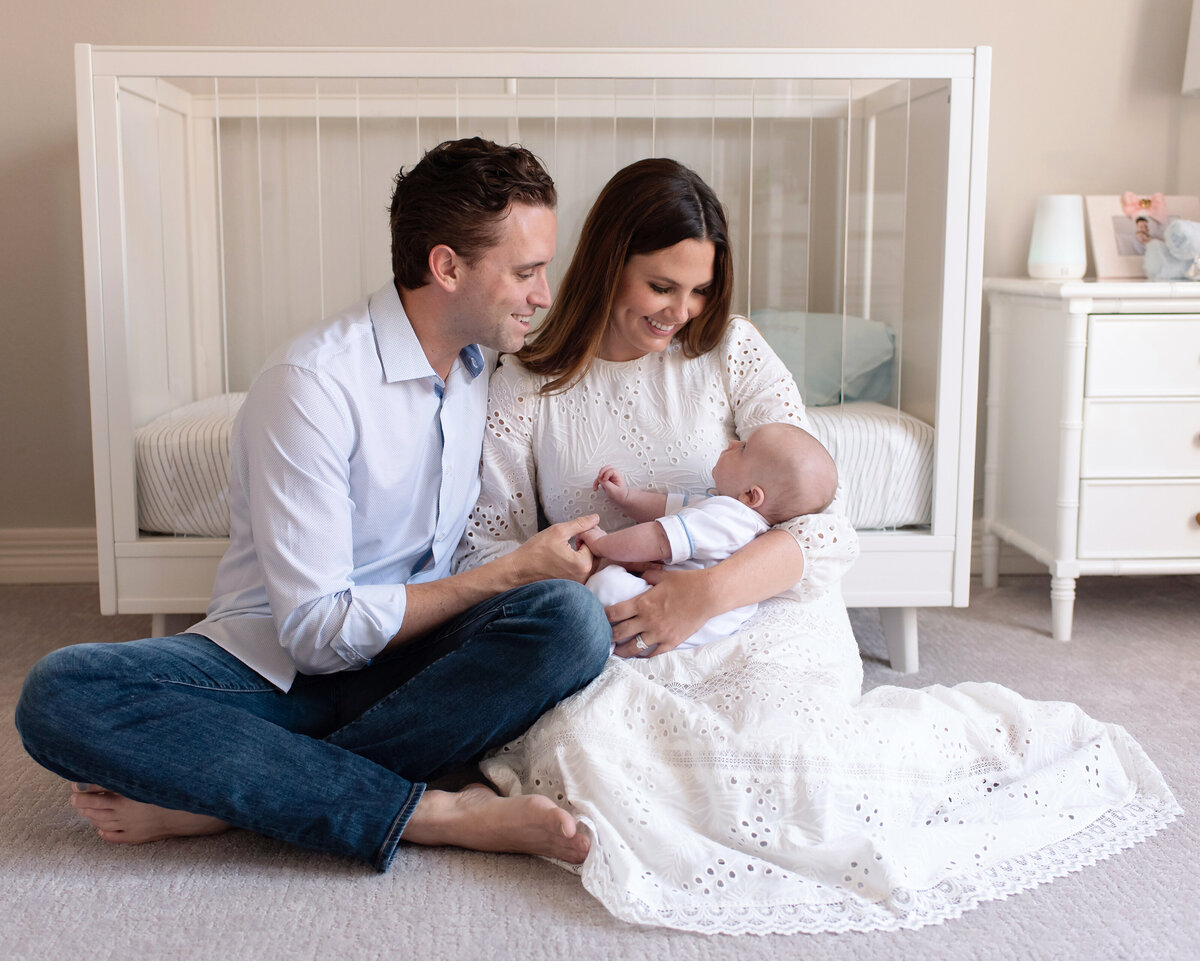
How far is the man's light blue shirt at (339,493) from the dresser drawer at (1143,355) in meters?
1.22

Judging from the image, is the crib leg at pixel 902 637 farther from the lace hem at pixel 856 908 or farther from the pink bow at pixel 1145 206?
the pink bow at pixel 1145 206

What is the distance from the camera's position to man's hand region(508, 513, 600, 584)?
4.60ft

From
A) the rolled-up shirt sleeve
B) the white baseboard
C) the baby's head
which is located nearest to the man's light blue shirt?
the rolled-up shirt sleeve

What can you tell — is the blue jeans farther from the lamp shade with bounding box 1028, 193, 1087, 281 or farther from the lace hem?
the lamp shade with bounding box 1028, 193, 1087, 281

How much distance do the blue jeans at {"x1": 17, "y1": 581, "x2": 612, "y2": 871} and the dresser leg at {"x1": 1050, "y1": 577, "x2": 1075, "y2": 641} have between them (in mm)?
1160

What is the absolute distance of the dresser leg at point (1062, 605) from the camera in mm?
2123

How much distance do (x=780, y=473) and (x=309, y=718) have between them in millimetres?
702

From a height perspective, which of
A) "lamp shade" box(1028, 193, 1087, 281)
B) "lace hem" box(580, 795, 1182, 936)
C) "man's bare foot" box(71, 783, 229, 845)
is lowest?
"lace hem" box(580, 795, 1182, 936)

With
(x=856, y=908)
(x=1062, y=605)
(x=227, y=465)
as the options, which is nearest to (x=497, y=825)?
(x=856, y=908)

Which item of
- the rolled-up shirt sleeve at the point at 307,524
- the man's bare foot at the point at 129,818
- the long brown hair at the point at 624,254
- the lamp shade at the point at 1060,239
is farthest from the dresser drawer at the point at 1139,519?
the man's bare foot at the point at 129,818

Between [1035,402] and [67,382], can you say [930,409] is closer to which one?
[1035,402]

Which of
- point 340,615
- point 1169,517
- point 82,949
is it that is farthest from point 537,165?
point 1169,517

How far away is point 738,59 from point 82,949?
4.97 ft

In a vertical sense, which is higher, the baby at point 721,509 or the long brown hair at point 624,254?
the long brown hair at point 624,254
